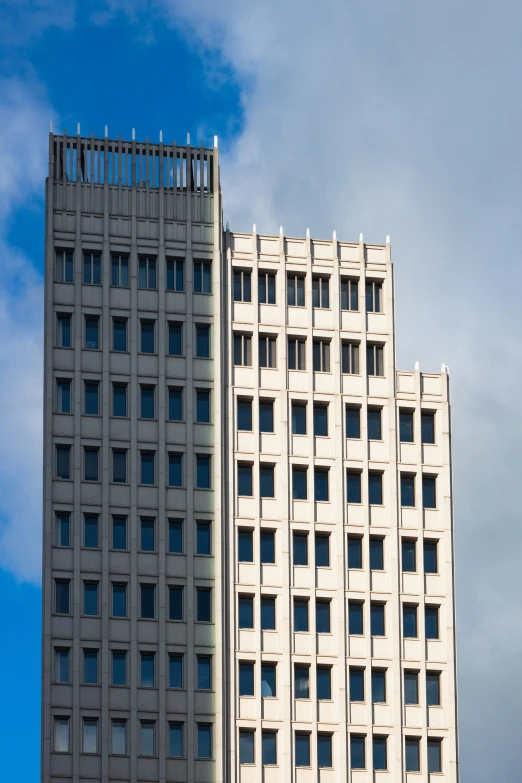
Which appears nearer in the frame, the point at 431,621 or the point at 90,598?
the point at 90,598

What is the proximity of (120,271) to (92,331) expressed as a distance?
4.55 metres

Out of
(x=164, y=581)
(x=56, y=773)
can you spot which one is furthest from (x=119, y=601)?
(x=56, y=773)

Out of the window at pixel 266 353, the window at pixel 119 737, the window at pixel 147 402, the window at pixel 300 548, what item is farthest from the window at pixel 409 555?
the window at pixel 119 737

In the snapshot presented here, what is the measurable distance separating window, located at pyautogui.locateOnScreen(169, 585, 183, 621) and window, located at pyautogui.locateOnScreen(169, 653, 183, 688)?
241 centimetres

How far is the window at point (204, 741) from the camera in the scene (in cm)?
13588

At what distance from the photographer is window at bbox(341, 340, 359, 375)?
147m

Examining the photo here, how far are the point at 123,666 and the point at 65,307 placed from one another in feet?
77.2

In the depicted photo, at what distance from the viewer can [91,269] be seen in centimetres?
14450

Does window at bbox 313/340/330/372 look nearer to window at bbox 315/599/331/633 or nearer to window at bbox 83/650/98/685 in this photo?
window at bbox 315/599/331/633

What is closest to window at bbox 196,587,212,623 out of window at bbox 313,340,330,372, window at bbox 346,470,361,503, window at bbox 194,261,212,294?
window at bbox 346,470,361,503

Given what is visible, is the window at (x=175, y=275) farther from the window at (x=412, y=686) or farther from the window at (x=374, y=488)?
the window at (x=412, y=686)

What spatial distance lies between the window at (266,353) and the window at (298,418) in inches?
121

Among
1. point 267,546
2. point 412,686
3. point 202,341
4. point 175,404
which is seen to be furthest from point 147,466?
point 412,686

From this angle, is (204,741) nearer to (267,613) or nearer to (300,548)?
(267,613)
